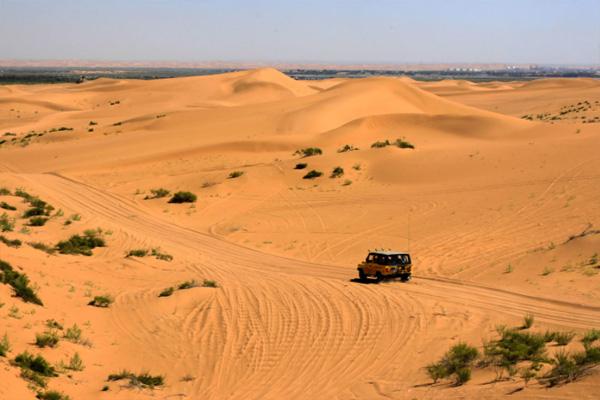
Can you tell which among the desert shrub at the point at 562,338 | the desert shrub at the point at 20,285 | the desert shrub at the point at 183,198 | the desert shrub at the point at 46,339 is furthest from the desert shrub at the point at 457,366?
the desert shrub at the point at 183,198

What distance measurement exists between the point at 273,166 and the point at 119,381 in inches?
1070

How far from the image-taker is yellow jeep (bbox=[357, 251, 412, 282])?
66.0 ft

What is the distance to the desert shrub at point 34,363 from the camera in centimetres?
1212

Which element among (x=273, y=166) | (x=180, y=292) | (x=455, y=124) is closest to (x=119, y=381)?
(x=180, y=292)

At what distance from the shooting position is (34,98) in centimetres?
10362

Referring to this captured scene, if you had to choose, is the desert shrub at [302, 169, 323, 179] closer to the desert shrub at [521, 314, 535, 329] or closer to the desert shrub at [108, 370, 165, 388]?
the desert shrub at [521, 314, 535, 329]

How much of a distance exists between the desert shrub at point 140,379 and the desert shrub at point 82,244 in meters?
10.1

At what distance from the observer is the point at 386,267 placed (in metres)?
20.0

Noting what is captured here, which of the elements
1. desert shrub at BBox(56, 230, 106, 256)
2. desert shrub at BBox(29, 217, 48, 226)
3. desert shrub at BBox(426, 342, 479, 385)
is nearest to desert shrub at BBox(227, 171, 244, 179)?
desert shrub at BBox(29, 217, 48, 226)

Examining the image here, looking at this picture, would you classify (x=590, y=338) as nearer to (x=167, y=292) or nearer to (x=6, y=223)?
(x=167, y=292)

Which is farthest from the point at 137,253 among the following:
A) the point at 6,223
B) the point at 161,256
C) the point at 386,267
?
the point at 386,267

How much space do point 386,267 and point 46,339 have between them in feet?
30.3

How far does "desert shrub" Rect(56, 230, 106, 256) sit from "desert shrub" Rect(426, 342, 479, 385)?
1308 cm

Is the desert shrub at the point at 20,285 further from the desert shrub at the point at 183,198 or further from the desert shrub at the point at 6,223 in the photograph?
the desert shrub at the point at 183,198
